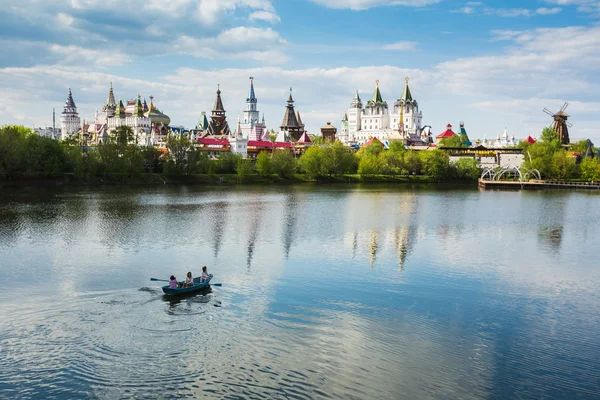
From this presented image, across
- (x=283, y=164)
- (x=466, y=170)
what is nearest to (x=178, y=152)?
(x=283, y=164)

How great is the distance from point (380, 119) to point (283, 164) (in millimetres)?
76675

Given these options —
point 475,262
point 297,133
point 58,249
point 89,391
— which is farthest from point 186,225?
point 297,133

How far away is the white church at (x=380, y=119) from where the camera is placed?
14375cm

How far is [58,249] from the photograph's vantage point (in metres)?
24.6

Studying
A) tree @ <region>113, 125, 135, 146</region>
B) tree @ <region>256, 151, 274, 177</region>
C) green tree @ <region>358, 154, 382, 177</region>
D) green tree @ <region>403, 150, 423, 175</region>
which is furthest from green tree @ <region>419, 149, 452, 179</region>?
tree @ <region>113, 125, 135, 146</region>

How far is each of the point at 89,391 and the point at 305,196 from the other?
141ft

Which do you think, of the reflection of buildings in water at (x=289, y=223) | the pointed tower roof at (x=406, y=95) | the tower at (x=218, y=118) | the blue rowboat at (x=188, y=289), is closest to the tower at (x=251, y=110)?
the tower at (x=218, y=118)

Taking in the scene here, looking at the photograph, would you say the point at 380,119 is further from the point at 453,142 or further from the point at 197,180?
the point at 197,180

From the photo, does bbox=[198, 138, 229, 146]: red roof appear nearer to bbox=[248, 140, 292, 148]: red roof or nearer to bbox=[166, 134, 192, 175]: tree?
bbox=[248, 140, 292, 148]: red roof

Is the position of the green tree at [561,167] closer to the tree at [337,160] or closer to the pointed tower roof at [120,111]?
the tree at [337,160]

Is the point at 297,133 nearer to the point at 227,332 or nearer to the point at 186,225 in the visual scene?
the point at 186,225

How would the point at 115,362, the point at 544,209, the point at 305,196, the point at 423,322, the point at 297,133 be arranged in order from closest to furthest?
the point at 115,362, the point at 423,322, the point at 544,209, the point at 305,196, the point at 297,133

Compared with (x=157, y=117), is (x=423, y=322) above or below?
below

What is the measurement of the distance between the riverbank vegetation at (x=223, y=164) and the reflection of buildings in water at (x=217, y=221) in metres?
23.4
